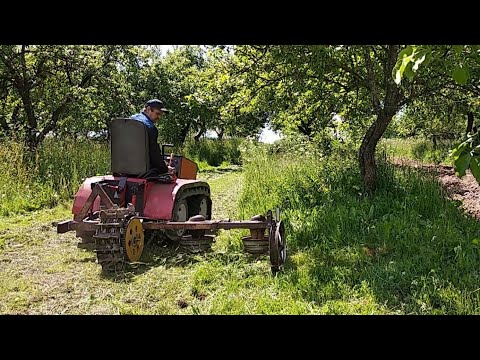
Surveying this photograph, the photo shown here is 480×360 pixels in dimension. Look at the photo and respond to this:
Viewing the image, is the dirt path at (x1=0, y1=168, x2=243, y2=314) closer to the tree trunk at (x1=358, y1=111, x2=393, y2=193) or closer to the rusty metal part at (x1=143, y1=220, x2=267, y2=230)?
the rusty metal part at (x1=143, y1=220, x2=267, y2=230)

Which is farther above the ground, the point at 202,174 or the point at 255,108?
the point at 255,108

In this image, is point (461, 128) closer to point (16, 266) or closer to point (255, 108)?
point (255, 108)

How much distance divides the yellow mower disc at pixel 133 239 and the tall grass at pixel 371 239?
1448 mm

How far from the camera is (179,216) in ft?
18.2

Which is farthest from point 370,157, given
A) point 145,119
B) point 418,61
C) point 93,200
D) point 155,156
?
point 418,61

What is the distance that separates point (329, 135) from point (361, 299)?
18.0ft

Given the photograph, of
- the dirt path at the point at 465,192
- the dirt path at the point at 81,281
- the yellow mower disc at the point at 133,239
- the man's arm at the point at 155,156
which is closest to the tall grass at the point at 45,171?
the dirt path at the point at 81,281

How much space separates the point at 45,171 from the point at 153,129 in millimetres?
5185

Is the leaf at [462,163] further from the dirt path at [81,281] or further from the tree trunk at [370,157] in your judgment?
the tree trunk at [370,157]

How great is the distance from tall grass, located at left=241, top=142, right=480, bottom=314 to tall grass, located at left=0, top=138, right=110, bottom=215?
139 inches

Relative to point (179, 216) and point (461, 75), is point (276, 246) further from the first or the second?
point (461, 75)
